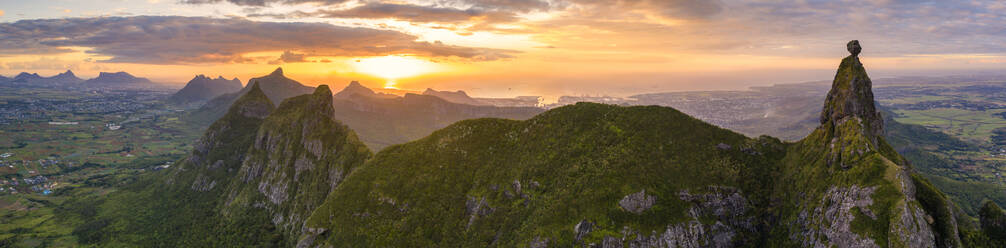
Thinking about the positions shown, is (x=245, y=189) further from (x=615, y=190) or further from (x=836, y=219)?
(x=836, y=219)

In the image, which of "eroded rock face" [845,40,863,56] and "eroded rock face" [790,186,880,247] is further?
"eroded rock face" [845,40,863,56]

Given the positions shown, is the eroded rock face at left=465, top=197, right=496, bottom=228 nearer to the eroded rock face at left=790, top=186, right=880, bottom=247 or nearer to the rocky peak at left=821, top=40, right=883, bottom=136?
the eroded rock face at left=790, top=186, right=880, bottom=247

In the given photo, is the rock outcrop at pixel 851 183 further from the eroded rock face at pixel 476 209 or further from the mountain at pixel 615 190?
the eroded rock face at pixel 476 209

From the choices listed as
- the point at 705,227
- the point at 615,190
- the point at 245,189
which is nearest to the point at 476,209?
the point at 615,190

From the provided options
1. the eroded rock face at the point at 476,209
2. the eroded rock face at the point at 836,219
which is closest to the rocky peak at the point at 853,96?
the eroded rock face at the point at 836,219

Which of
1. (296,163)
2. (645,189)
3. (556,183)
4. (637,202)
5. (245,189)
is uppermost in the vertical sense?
(645,189)

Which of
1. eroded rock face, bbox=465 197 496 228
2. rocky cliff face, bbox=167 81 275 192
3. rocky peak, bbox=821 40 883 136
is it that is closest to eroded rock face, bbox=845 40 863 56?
rocky peak, bbox=821 40 883 136

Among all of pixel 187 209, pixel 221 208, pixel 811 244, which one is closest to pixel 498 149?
pixel 811 244

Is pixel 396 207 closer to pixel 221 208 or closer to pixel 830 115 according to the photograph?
pixel 830 115
